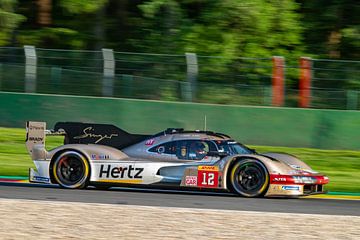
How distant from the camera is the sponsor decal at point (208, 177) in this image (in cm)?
1135

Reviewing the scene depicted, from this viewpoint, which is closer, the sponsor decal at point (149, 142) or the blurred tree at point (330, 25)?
the sponsor decal at point (149, 142)

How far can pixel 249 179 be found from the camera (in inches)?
448

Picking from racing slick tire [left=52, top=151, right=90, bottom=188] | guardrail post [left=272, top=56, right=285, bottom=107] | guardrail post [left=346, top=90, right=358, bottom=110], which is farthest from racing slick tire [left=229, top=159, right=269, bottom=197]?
guardrail post [left=346, top=90, right=358, bottom=110]

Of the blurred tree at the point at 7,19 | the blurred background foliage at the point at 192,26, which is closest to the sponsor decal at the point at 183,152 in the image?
the blurred background foliage at the point at 192,26

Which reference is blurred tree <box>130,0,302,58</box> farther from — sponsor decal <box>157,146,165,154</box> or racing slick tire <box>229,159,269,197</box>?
racing slick tire <box>229,159,269,197</box>

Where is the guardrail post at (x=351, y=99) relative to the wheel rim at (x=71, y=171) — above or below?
above

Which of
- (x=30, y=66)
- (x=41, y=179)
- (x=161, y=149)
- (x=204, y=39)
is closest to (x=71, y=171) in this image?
(x=41, y=179)

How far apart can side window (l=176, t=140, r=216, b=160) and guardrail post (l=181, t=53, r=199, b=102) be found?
24.3 feet

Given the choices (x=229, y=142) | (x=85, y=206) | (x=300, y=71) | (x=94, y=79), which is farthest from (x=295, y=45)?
(x=85, y=206)

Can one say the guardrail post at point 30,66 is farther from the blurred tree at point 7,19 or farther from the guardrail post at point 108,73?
the blurred tree at point 7,19

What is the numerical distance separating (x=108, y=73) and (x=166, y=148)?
26.3 feet

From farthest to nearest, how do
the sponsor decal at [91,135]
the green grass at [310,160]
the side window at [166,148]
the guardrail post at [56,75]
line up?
the guardrail post at [56,75] → the green grass at [310,160] → the sponsor decal at [91,135] → the side window at [166,148]

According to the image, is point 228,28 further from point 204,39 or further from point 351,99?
point 351,99

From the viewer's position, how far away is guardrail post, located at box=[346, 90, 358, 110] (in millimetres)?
18484
